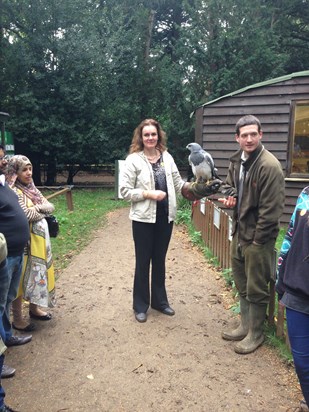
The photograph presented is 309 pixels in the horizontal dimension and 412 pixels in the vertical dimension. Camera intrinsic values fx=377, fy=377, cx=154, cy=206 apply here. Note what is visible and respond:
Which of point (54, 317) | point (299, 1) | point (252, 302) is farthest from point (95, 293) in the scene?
point (299, 1)

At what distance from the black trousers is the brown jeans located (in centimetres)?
84

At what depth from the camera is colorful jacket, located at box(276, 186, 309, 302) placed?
2.14 meters

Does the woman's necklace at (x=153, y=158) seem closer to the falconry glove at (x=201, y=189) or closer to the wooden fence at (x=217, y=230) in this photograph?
the falconry glove at (x=201, y=189)

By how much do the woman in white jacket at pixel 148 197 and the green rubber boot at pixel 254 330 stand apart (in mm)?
1107

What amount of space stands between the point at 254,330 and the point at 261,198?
130 cm

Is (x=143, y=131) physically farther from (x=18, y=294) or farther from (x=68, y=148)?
(x=68, y=148)

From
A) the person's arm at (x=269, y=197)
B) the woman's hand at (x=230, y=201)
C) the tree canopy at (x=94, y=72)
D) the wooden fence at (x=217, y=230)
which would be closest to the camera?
the person's arm at (x=269, y=197)

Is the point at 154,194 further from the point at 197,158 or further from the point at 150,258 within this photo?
the point at 150,258

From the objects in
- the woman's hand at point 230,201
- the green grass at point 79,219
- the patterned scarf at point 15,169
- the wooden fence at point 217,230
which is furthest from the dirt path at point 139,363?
the green grass at point 79,219

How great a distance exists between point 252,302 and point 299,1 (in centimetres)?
2090

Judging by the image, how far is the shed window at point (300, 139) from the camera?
7.91m

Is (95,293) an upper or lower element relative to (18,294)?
lower

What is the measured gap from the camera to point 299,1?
19.7 meters

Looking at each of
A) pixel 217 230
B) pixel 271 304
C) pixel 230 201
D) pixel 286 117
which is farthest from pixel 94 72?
pixel 271 304
